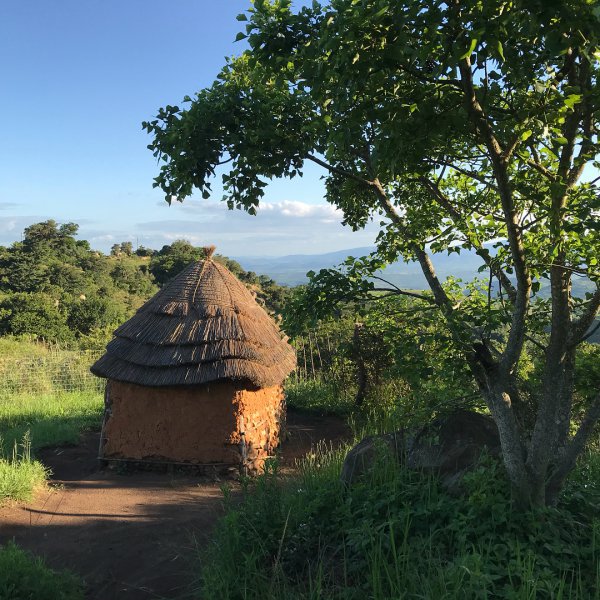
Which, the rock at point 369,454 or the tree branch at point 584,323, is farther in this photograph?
the rock at point 369,454

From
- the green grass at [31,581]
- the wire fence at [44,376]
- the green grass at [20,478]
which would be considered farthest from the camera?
the wire fence at [44,376]

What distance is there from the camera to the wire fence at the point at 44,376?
11.9 meters

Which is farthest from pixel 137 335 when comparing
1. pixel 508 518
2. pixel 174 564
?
pixel 508 518

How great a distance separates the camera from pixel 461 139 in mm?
3578

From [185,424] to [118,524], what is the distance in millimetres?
1811

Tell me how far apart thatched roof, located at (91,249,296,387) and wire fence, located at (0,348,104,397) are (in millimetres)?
5249

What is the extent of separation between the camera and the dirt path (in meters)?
4.25

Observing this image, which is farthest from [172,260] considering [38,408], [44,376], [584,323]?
[584,323]

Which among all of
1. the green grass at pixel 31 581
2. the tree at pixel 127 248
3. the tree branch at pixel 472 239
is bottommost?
the green grass at pixel 31 581

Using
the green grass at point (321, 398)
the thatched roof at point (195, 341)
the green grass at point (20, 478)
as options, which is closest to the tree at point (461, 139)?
the thatched roof at point (195, 341)

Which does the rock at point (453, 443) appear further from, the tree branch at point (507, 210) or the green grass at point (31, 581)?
the green grass at point (31, 581)

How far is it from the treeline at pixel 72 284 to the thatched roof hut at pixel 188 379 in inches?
427

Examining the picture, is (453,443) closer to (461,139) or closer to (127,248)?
(461,139)

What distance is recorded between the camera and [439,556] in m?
3.12
